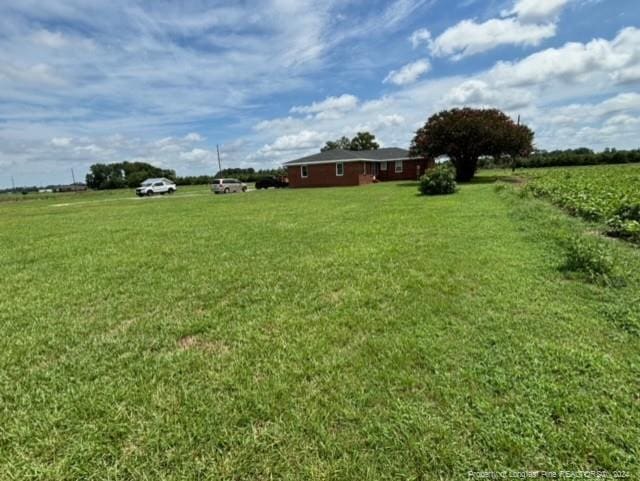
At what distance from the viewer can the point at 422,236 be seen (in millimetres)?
7820

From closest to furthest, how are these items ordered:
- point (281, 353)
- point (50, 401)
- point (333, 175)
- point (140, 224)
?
1. point (50, 401)
2. point (281, 353)
3. point (140, 224)
4. point (333, 175)

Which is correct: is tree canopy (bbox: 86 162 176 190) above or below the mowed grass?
above

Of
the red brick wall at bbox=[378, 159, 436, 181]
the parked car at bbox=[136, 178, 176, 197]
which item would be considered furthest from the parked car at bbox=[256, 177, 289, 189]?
the red brick wall at bbox=[378, 159, 436, 181]

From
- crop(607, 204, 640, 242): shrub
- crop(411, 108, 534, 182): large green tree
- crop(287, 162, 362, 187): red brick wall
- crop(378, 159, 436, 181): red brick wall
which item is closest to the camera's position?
crop(607, 204, 640, 242): shrub

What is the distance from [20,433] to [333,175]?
1186 inches

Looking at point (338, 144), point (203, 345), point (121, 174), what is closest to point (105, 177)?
point (121, 174)

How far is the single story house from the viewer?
30.9m

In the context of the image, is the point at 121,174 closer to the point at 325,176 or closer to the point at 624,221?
the point at 325,176

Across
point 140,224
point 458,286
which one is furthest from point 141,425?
point 140,224

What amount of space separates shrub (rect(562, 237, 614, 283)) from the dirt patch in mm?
4617

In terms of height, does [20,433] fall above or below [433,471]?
above

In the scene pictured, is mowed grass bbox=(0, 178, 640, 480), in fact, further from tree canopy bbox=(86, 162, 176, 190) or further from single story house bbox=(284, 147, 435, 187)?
tree canopy bbox=(86, 162, 176, 190)

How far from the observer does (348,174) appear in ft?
101

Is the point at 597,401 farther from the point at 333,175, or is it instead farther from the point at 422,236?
the point at 333,175
